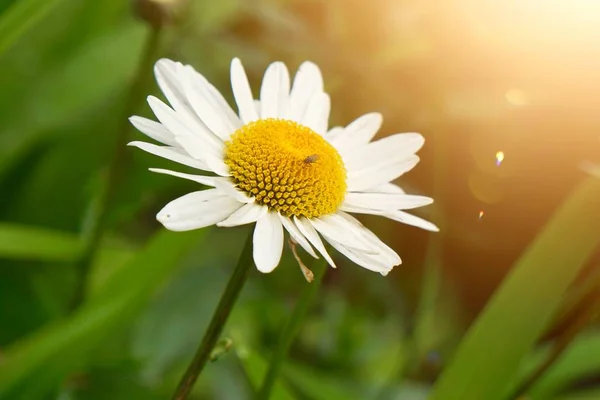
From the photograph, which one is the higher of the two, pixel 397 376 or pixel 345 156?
pixel 345 156

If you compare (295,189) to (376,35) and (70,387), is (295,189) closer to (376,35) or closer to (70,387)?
(70,387)

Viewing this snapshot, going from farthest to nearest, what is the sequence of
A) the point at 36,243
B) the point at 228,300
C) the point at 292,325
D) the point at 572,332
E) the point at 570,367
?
the point at 570,367 < the point at 36,243 < the point at 572,332 < the point at 292,325 < the point at 228,300

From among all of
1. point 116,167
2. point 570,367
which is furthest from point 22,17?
point 570,367

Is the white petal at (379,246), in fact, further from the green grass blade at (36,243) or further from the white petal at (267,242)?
the green grass blade at (36,243)

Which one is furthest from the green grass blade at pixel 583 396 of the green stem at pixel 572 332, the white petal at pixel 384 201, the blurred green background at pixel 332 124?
the white petal at pixel 384 201

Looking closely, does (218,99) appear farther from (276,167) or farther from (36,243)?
(36,243)

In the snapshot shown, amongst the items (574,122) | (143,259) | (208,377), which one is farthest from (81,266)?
(574,122)
